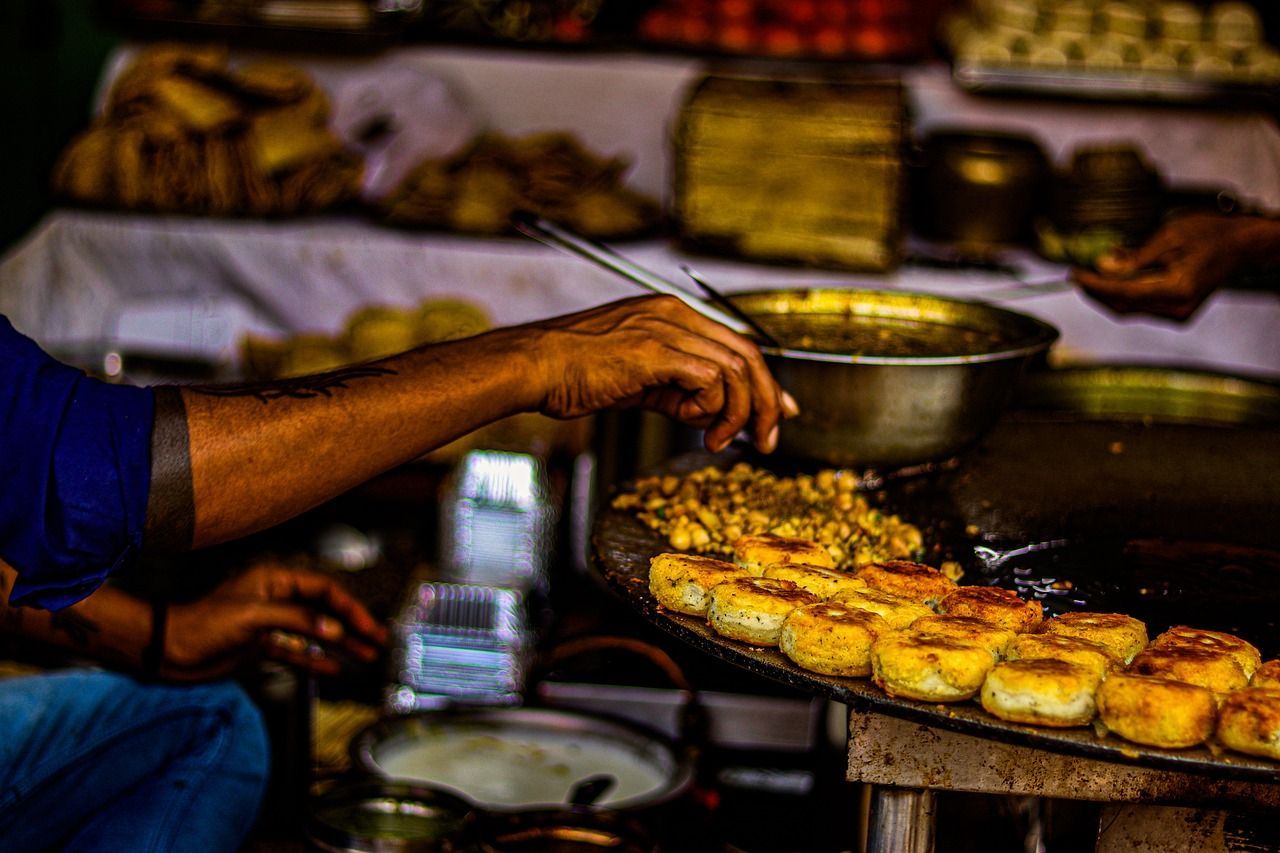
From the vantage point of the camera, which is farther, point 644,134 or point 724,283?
point 644,134

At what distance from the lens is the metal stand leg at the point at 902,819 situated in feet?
5.16

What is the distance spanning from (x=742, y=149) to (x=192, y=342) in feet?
6.10

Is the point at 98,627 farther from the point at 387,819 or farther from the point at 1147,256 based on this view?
the point at 1147,256

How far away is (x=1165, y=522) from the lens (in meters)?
Result: 2.04

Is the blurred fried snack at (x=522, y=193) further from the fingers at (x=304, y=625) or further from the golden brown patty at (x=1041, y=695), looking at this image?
the golden brown patty at (x=1041, y=695)

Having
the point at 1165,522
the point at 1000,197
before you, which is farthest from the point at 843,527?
the point at 1000,197

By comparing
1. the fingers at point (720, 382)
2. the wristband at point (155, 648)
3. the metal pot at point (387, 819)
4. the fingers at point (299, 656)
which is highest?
the fingers at point (720, 382)

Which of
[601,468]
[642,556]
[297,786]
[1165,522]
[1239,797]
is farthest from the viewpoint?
[601,468]

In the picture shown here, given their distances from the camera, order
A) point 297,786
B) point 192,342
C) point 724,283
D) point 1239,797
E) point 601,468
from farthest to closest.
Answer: point 192,342 < point 724,283 < point 601,468 < point 297,786 < point 1239,797

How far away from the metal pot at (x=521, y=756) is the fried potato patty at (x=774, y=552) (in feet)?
2.16

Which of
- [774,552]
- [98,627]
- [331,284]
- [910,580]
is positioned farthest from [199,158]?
[910,580]

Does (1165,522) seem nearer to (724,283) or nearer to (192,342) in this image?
(724,283)

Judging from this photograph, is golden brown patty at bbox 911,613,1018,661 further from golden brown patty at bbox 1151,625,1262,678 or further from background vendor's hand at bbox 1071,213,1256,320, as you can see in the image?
background vendor's hand at bbox 1071,213,1256,320

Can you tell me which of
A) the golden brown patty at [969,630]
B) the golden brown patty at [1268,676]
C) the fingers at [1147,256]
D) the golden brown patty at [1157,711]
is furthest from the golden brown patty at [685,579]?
the fingers at [1147,256]
